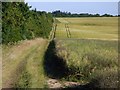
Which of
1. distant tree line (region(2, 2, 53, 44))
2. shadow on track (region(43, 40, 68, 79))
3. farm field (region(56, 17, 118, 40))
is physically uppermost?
distant tree line (region(2, 2, 53, 44))

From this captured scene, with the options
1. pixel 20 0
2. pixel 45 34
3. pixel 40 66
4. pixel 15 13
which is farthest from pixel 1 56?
pixel 45 34

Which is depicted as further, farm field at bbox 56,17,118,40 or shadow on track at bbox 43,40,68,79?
farm field at bbox 56,17,118,40

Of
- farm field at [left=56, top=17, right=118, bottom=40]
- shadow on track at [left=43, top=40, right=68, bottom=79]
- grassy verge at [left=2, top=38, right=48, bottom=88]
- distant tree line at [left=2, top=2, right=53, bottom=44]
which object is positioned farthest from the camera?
farm field at [left=56, top=17, right=118, bottom=40]

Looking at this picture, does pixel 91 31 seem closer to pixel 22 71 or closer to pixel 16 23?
pixel 16 23

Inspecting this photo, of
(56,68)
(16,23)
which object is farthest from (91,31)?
(56,68)

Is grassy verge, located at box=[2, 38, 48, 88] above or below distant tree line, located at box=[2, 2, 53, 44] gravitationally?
below

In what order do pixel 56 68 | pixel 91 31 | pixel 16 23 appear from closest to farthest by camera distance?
pixel 56 68, pixel 16 23, pixel 91 31

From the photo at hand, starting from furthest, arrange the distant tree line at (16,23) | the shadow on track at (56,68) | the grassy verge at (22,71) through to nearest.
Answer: the distant tree line at (16,23)
the shadow on track at (56,68)
the grassy verge at (22,71)

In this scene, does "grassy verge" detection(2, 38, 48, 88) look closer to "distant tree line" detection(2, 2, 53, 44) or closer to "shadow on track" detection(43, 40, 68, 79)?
"shadow on track" detection(43, 40, 68, 79)

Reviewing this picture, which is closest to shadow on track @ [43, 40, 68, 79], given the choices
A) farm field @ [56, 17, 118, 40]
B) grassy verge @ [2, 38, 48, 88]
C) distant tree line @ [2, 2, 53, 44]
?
grassy verge @ [2, 38, 48, 88]

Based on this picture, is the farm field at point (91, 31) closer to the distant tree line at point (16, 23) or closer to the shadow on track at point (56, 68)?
the distant tree line at point (16, 23)

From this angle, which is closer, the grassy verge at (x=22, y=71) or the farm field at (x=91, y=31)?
the grassy verge at (x=22, y=71)

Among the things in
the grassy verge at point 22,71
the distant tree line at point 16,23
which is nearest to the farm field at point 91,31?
the distant tree line at point 16,23

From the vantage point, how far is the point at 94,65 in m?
22.8
